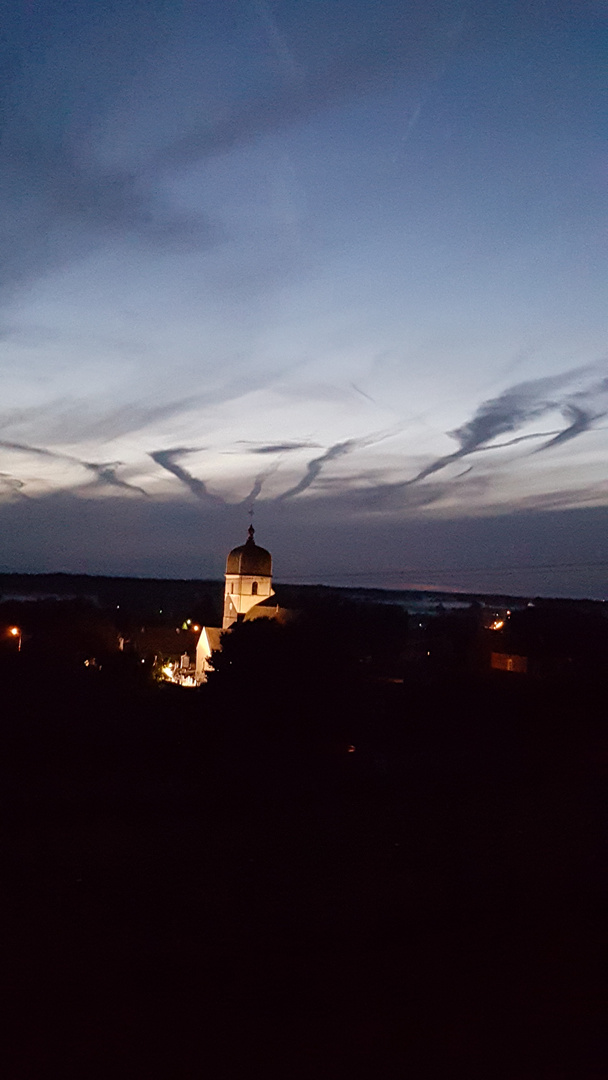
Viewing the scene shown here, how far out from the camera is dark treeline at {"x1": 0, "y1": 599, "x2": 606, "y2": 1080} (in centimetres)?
533

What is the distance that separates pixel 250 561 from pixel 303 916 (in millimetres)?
40654

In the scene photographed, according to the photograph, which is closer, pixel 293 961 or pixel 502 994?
pixel 502 994

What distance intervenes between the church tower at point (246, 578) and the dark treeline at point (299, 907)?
94.4 ft

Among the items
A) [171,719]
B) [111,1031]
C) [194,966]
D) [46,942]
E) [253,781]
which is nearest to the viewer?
[111,1031]

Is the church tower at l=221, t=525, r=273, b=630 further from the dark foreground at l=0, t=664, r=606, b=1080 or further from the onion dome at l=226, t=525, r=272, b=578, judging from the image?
the dark foreground at l=0, t=664, r=606, b=1080

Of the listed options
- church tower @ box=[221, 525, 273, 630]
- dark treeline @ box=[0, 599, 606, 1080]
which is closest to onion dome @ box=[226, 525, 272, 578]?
church tower @ box=[221, 525, 273, 630]

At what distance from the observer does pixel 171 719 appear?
68.6 ft

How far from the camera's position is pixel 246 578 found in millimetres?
47781

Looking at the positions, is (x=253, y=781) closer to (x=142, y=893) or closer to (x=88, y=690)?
(x=142, y=893)

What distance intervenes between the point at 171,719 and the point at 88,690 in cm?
613

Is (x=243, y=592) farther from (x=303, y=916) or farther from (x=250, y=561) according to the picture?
(x=303, y=916)

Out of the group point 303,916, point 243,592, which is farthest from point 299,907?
point 243,592

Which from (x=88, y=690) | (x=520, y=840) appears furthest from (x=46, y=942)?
(x=88, y=690)

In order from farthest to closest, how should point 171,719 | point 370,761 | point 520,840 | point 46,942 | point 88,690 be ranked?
1. point 88,690
2. point 171,719
3. point 370,761
4. point 520,840
5. point 46,942
